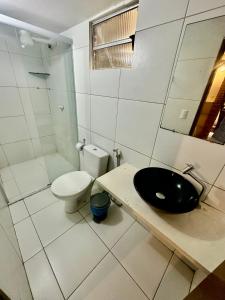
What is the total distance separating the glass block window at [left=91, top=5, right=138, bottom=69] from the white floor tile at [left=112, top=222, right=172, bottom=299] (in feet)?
5.56

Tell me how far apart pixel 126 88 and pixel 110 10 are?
2.15ft

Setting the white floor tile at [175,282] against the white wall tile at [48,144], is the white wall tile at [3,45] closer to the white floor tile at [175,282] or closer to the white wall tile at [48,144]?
the white wall tile at [48,144]

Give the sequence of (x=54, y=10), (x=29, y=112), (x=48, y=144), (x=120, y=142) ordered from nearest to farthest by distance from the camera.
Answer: (x=54, y=10)
(x=120, y=142)
(x=29, y=112)
(x=48, y=144)

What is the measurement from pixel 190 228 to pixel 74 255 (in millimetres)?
1053

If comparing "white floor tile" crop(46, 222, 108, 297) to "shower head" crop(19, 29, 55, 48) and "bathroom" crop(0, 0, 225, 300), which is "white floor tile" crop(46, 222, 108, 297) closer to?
"bathroom" crop(0, 0, 225, 300)

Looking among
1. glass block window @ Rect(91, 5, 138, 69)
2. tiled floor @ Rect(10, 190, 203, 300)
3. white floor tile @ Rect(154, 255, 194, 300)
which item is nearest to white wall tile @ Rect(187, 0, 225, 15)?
glass block window @ Rect(91, 5, 138, 69)

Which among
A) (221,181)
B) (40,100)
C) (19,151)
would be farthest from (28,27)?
(221,181)

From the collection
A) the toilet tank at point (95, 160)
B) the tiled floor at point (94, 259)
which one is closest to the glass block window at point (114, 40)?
the toilet tank at point (95, 160)

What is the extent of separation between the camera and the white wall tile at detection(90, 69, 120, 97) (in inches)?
50.7

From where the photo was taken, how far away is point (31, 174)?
2.20m

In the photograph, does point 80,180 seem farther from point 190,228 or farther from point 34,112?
point 34,112

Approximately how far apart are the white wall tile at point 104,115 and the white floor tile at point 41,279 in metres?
1.32

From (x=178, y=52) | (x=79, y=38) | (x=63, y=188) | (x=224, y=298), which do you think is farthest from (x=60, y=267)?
(x=79, y=38)

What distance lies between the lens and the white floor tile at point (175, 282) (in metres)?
1.06
